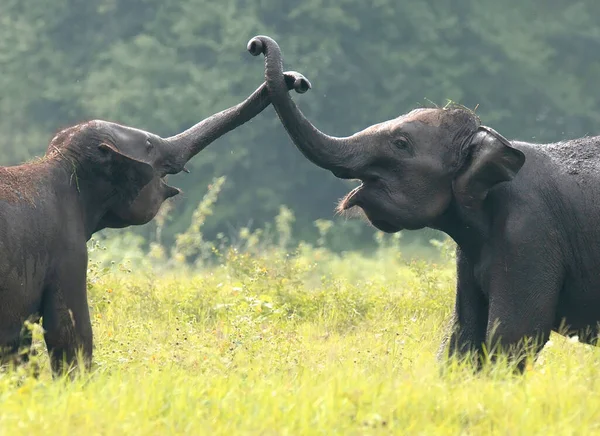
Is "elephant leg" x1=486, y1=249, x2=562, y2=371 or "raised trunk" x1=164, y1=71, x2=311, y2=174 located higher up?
"raised trunk" x1=164, y1=71, x2=311, y2=174

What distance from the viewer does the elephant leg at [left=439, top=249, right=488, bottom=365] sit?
7504 millimetres

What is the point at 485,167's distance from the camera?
7.23m

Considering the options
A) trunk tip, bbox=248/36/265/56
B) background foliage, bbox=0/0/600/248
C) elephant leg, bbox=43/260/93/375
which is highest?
background foliage, bbox=0/0/600/248

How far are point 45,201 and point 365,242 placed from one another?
17.8 m

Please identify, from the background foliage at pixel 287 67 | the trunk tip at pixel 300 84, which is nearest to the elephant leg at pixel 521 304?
the trunk tip at pixel 300 84

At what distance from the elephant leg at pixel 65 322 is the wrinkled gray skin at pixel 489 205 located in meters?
1.52

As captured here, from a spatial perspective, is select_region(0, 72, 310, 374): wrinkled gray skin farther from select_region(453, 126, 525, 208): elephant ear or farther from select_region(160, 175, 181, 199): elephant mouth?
select_region(453, 126, 525, 208): elephant ear

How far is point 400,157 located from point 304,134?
56 centimetres

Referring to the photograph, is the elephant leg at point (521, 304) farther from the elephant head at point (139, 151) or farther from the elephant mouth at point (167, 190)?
the elephant mouth at point (167, 190)

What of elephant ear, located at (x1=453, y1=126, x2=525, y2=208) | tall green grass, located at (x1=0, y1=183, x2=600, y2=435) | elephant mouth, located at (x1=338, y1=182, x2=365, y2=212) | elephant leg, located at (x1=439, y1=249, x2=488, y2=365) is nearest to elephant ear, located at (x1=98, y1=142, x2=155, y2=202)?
tall green grass, located at (x1=0, y1=183, x2=600, y2=435)

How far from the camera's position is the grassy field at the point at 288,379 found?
5617 millimetres

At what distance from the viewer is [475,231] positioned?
7.35m

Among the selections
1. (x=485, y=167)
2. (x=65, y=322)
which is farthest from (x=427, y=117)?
(x=65, y=322)

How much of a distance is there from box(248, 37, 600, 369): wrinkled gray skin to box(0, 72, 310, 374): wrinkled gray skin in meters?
0.57
